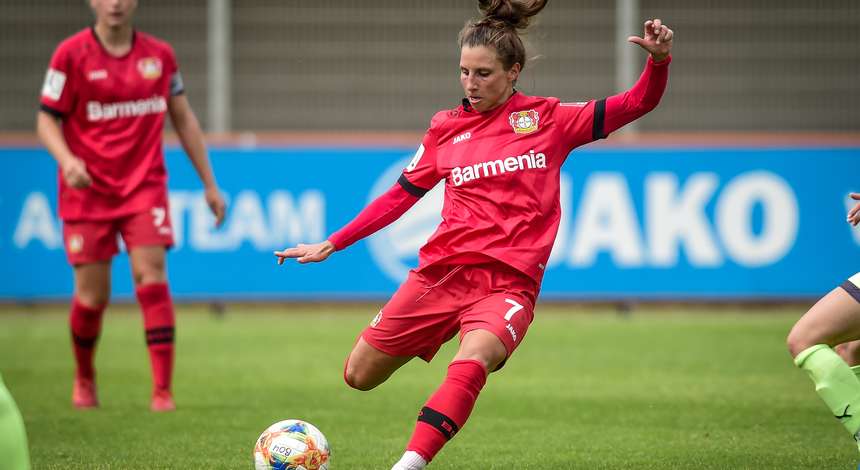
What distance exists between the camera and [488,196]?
506 cm

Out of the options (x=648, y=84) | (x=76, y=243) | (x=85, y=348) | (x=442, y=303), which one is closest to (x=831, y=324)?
(x=648, y=84)

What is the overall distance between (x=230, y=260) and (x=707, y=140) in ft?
15.7

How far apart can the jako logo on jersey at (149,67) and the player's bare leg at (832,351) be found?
162 inches

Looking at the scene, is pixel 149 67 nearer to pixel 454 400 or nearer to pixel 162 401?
pixel 162 401

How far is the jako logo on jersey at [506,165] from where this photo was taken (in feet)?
16.6

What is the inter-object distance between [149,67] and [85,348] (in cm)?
166

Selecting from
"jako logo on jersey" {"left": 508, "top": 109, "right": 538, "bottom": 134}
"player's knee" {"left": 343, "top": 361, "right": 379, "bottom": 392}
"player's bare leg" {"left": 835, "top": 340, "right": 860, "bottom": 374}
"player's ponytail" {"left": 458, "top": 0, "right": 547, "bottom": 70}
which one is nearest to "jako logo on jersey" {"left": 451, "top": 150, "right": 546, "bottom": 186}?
"jako logo on jersey" {"left": 508, "top": 109, "right": 538, "bottom": 134}

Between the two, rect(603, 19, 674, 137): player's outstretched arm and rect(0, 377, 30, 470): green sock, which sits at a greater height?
rect(603, 19, 674, 137): player's outstretched arm

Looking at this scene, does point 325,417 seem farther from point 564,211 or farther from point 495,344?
point 564,211

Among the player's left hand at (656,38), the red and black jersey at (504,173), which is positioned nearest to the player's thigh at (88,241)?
the red and black jersey at (504,173)

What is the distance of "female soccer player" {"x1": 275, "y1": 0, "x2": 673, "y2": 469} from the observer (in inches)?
197

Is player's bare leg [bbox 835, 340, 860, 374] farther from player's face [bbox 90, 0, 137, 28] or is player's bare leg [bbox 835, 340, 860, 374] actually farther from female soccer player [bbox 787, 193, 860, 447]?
player's face [bbox 90, 0, 137, 28]

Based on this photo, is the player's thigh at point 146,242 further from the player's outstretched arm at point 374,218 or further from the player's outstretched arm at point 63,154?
the player's outstretched arm at point 374,218

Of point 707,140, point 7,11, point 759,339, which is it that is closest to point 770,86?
point 707,140
